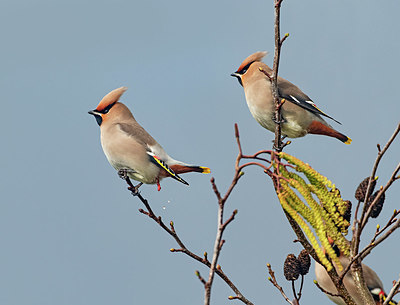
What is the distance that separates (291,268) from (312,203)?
1.20 m

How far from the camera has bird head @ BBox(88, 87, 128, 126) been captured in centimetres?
501

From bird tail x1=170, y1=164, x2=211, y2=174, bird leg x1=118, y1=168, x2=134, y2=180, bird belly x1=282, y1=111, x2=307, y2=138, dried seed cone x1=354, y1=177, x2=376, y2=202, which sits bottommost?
dried seed cone x1=354, y1=177, x2=376, y2=202

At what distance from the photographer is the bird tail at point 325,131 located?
206 inches

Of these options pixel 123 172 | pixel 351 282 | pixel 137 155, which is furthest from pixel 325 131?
pixel 123 172

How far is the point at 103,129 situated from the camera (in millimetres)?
4934

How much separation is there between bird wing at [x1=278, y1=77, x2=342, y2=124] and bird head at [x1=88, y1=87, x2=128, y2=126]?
4.22 ft

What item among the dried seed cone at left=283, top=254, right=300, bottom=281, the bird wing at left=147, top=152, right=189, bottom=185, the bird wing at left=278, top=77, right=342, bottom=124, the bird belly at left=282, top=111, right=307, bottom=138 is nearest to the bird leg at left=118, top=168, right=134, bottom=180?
the bird wing at left=147, top=152, right=189, bottom=185

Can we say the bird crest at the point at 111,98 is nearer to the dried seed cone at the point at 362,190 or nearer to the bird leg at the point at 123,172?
the bird leg at the point at 123,172

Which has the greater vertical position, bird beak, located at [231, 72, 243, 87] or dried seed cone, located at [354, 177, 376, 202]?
bird beak, located at [231, 72, 243, 87]

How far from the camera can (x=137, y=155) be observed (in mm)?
4617

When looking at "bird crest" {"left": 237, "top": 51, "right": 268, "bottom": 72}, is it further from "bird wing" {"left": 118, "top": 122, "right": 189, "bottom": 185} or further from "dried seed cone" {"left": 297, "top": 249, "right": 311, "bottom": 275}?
"dried seed cone" {"left": 297, "top": 249, "right": 311, "bottom": 275}

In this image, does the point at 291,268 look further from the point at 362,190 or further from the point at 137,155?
the point at 137,155

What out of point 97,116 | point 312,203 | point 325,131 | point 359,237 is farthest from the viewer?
point 325,131

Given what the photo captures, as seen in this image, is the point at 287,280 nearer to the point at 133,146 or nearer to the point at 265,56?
the point at 133,146
